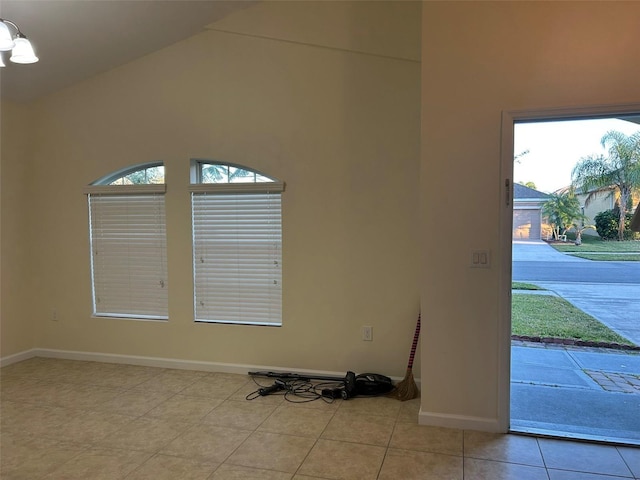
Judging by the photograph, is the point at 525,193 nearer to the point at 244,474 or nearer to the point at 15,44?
the point at 244,474

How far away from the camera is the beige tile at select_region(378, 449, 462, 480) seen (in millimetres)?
2191

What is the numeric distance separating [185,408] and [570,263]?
2.91 metres

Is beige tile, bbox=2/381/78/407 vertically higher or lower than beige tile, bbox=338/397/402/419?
higher

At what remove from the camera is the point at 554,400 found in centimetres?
302

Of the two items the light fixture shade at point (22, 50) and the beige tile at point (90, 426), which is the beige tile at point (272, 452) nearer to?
the beige tile at point (90, 426)

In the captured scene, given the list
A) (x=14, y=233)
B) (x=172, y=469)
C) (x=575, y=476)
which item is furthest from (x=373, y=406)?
(x=14, y=233)

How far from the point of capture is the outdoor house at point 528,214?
8.64 feet

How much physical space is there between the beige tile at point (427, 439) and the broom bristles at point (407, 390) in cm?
40

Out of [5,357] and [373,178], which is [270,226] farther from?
[5,357]

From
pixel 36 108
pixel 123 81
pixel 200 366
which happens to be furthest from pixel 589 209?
pixel 36 108

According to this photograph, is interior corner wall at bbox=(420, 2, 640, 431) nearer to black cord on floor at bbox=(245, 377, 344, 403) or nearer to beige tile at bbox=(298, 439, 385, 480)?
beige tile at bbox=(298, 439, 385, 480)

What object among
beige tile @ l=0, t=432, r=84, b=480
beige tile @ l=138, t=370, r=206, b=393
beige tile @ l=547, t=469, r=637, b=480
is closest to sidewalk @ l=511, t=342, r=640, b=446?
beige tile @ l=547, t=469, r=637, b=480

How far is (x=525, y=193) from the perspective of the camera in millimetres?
2645

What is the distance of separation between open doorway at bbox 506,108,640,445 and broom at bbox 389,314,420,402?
69cm
